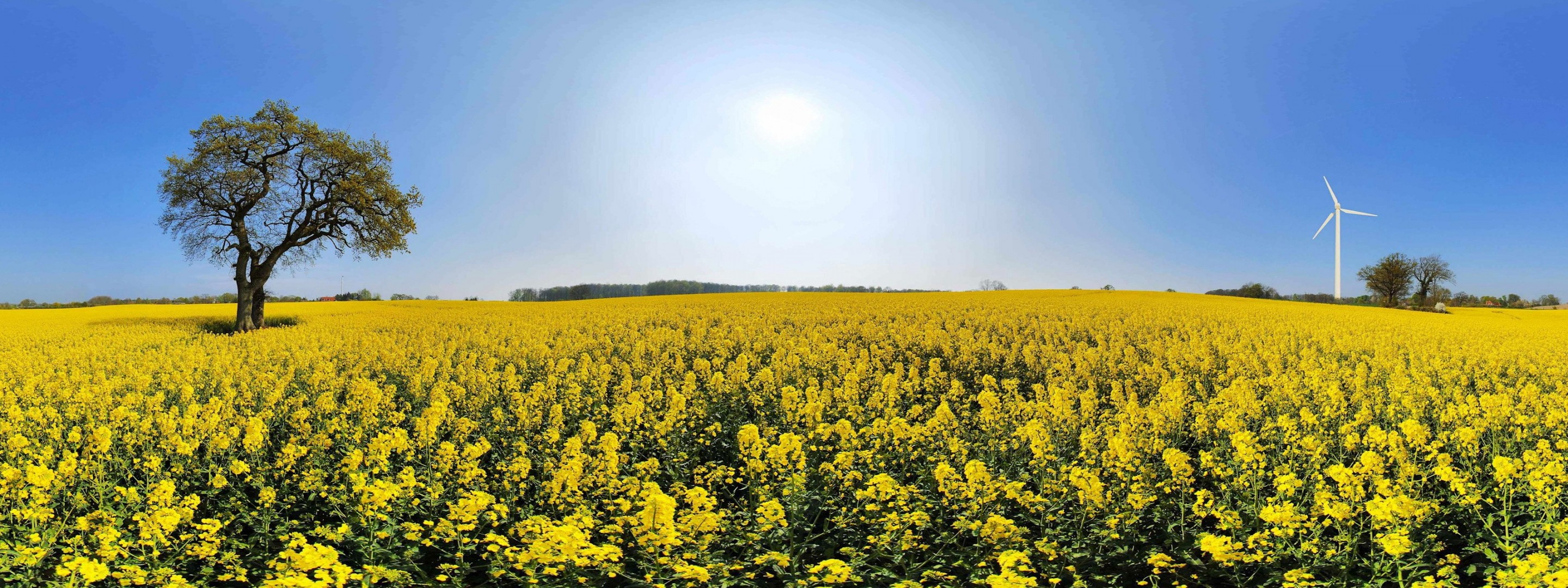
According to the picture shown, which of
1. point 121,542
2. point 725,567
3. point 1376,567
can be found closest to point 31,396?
point 121,542

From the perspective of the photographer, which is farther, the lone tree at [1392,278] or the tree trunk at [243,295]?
the lone tree at [1392,278]

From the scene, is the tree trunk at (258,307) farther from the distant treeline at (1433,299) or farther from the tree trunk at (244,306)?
the distant treeline at (1433,299)

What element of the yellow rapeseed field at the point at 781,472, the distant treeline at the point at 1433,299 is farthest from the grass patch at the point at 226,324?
the distant treeline at the point at 1433,299

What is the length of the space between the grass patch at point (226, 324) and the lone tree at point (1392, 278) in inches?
3425

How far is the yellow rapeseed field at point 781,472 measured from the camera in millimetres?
5621

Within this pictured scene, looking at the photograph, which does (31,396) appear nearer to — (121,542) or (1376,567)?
(121,542)

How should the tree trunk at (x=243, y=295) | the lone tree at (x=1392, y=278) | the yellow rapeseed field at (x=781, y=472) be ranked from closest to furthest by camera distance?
the yellow rapeseed field at (x=781, y=472)
the tree trunk at (x=243, y=295)
the lone tree at (x=1392, y=278)

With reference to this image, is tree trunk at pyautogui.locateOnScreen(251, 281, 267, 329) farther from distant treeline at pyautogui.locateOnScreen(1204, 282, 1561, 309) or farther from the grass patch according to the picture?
distant treeline at pyautogui.locateOnScreen(1204, 282, 1561, 309)

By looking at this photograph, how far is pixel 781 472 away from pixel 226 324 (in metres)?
34.8

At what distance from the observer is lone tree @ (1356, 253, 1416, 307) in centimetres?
6359

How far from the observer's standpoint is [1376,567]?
5.46m

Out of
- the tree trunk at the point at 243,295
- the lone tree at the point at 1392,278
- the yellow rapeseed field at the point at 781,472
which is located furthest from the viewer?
the lone tree at the point at 1392,278

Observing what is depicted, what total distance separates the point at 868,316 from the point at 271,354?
19.1 m

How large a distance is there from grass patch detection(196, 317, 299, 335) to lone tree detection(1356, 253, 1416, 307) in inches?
3425
